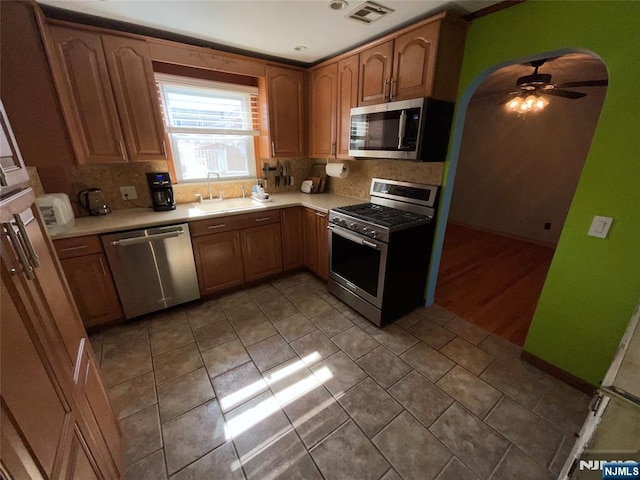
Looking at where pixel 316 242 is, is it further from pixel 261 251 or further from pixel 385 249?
pixel 385 249

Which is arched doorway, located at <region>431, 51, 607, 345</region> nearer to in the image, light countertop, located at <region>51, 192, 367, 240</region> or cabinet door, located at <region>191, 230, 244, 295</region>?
light countertop, located at <region>51, 192, 367, 240</region>

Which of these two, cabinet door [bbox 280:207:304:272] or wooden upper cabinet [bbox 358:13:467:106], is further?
cabinet door [bbox 280:207:304:272]

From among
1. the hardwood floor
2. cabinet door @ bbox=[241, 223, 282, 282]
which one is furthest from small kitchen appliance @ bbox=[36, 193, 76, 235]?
the hardwood floor

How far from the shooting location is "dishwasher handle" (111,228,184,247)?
2099mm

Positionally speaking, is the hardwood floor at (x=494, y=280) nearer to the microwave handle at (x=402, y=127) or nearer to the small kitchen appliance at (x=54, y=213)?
the microwave handle at (x=402, y=127)

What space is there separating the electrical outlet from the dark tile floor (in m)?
1.19

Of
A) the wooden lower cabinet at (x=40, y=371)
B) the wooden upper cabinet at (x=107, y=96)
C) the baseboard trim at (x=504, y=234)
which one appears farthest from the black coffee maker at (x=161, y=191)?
the baseboard trim at (x=504, y=234)

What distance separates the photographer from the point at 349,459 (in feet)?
4.41

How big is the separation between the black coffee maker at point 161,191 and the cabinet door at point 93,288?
67 centimetres

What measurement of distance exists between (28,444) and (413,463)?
4.97ft

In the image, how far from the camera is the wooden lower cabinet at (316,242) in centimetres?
281

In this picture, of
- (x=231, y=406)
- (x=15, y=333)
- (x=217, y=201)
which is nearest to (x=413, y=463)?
(x=231, y=406)

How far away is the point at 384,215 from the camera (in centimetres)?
231

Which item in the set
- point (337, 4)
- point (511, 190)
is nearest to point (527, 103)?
point (511, 190)
